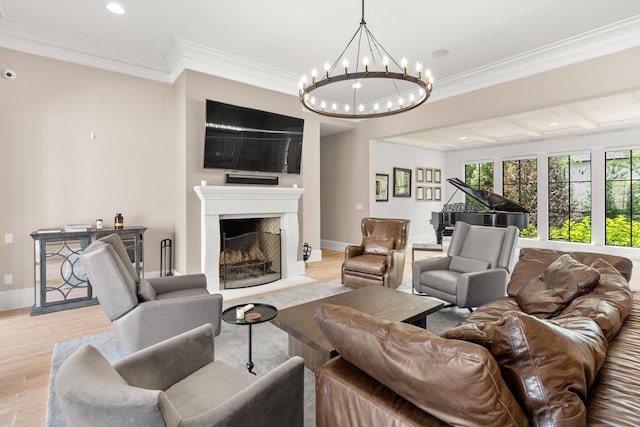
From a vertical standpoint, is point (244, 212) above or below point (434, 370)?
above

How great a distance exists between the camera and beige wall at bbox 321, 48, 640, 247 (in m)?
3.82

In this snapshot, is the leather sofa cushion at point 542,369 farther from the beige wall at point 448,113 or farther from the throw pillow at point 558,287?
the beige wall at point 448,113

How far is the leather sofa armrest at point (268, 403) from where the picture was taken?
1.06 m

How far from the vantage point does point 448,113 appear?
5.33 meters

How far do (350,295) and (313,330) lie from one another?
2.94ft

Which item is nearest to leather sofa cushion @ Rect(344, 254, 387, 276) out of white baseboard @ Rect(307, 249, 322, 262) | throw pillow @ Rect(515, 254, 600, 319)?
white baseboard @ Rect(307, 249, 322, 262)

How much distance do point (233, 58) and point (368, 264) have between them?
348 centimetres

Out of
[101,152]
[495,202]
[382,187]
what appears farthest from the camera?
[382,187]

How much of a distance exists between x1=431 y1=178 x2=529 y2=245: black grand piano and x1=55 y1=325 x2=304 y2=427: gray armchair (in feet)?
20.0

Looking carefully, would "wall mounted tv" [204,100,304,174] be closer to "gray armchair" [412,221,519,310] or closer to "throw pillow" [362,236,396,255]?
"throw pillow" [362,236,396,255]

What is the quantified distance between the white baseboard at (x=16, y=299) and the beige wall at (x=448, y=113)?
5.49m

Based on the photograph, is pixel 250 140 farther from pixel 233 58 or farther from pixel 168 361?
pixel 168 361

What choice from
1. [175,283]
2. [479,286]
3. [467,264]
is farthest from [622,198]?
[175,283]

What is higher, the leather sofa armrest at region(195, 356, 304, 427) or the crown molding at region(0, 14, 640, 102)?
the crown molding at region(0, 14, 640, 102)
